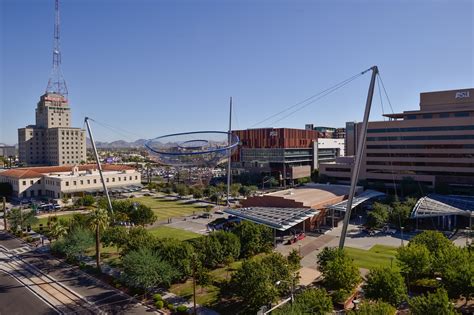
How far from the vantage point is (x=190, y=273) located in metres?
39.5

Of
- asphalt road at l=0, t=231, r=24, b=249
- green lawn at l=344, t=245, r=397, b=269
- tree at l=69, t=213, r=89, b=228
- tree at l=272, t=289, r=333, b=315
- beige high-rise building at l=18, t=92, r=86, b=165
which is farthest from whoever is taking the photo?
beige high-rise building at l=18, t=92, r=86, b=165

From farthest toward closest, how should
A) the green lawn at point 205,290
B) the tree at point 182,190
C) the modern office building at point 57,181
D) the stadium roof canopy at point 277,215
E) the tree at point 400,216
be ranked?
the tree at point 182,190 < the modern office building at point 57,181 < the tree at point 400,216 < the stadium roof canopy at point 277,215 < the green lawn at point 205,290

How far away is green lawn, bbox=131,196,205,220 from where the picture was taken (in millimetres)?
83756

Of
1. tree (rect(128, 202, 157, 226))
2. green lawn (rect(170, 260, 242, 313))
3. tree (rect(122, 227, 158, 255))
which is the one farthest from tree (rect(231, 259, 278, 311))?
tree (rect(128, 202, 157, 226))

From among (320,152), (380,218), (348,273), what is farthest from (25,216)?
(320,152)

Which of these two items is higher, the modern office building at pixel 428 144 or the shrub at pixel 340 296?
the modern office building at pixel 428 144

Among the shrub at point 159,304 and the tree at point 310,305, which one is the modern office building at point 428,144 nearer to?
the tree at point 310,305

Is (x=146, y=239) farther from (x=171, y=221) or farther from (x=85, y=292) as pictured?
(x=171, y=221)

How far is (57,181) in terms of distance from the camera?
104625mm

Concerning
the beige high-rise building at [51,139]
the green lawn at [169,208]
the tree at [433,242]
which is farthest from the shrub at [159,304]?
the beige high-rise building at [51,139]

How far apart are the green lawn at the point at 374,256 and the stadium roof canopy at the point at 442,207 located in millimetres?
14566

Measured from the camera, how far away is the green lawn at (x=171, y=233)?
2442 inches

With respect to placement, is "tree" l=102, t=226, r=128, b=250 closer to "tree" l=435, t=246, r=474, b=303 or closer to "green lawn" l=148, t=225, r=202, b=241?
"green lawn" l=148, t=225, r=202, b=241

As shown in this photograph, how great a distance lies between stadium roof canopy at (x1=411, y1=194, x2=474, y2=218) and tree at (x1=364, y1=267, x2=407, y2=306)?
119 ft
